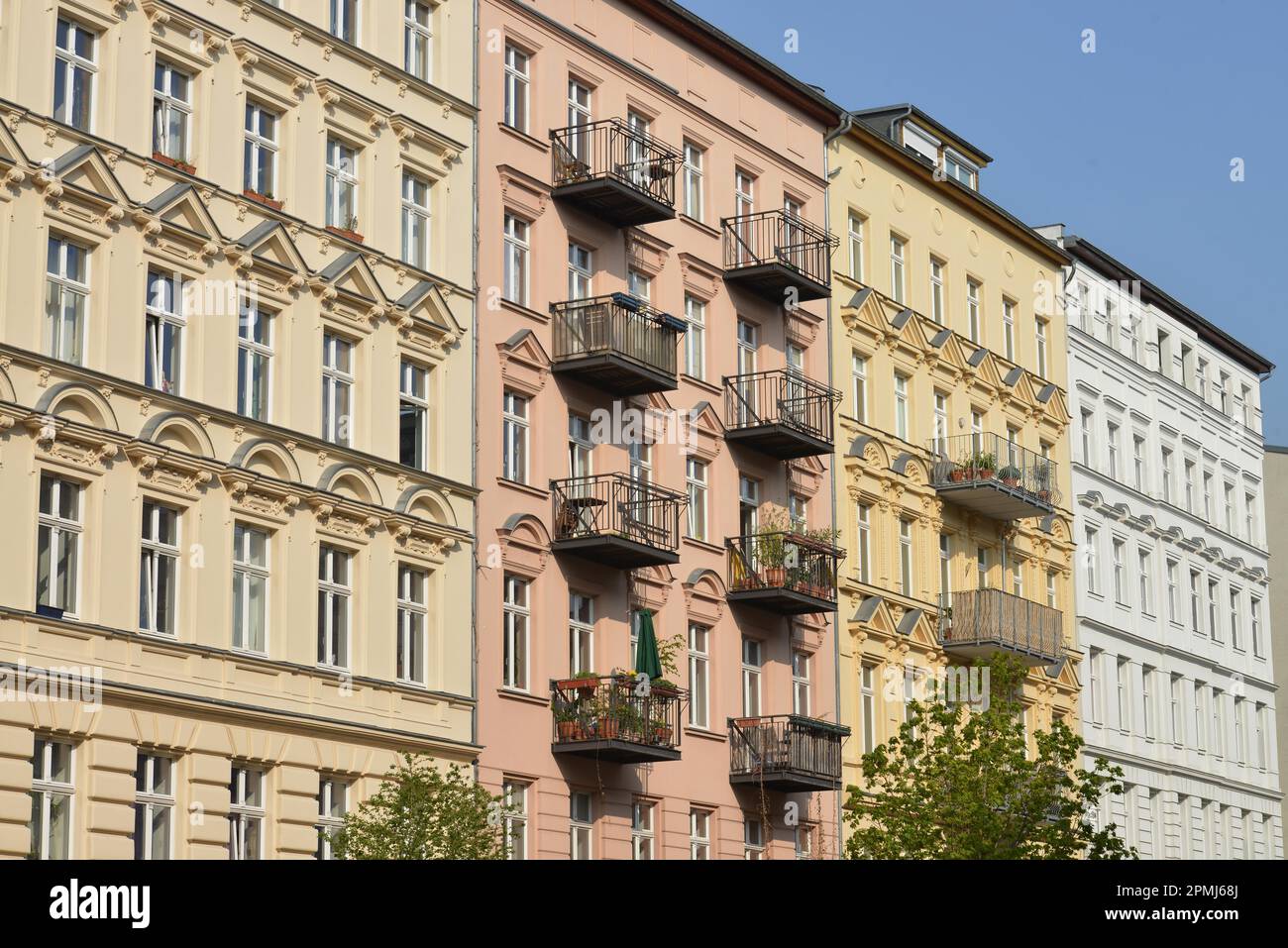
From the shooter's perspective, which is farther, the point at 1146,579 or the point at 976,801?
the point at 1146,579

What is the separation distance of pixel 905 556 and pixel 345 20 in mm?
19536

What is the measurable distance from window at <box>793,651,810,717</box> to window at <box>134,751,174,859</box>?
17.1m

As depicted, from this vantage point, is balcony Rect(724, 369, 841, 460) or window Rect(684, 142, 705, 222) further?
window Rect(684, 142, 705, 222)

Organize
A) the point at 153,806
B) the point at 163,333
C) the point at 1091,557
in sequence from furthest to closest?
1. the point at 1091,557
2. the point at 163,333
3. the point at 153,806

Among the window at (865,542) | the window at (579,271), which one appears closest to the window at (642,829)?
the window at (579,271)

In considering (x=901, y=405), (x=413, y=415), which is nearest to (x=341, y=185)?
(x=413, y=415)

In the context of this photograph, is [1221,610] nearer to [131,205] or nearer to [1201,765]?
[1201,765]

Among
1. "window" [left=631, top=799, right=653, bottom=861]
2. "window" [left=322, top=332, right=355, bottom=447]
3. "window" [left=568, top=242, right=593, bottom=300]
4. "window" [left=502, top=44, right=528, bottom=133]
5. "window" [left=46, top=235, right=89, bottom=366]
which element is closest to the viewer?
"window" [left=46, top=235, right=89, bottom=366]

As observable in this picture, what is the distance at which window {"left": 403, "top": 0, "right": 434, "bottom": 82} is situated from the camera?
3494 centimetres

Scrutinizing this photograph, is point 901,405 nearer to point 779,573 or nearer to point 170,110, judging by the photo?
point 779,573

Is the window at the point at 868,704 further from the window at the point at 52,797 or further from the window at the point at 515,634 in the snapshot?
the window at the point at 52,797

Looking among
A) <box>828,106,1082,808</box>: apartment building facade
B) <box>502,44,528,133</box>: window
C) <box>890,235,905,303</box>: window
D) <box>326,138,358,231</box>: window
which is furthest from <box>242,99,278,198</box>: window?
<box>890,235,905,303</box>: window

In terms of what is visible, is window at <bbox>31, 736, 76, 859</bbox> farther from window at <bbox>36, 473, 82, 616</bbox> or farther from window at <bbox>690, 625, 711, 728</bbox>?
window at <bbox>690, 625, 711, 728</bbox>

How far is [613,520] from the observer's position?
37.2 meters
